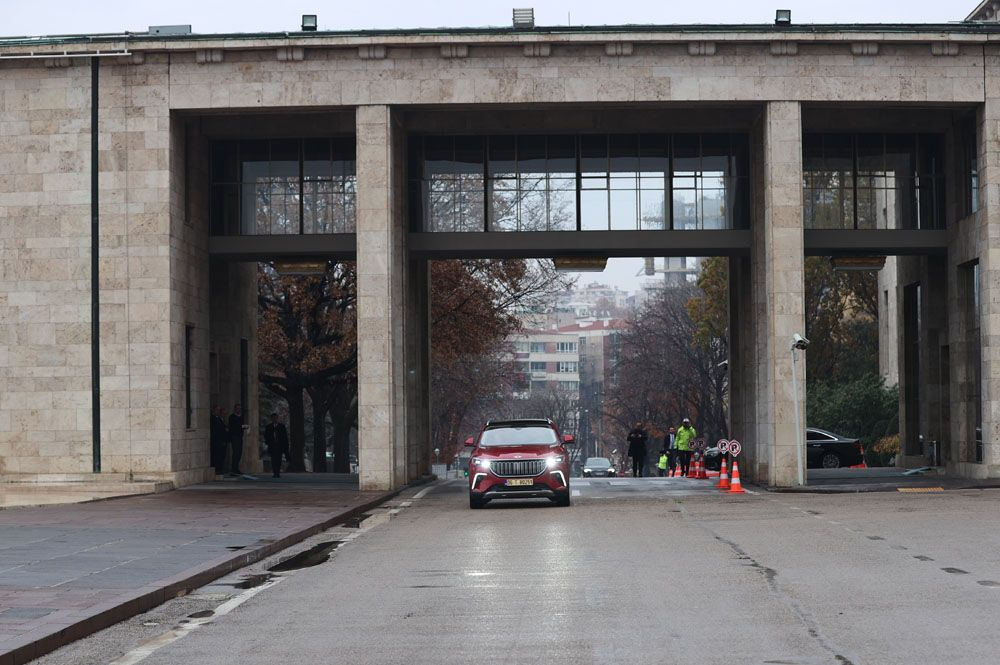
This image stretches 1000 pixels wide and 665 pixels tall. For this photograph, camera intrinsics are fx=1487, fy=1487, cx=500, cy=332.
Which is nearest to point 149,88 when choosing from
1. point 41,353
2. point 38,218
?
point 38,218

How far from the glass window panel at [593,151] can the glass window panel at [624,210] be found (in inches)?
35.5

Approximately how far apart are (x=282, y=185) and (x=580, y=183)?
23.7 ft

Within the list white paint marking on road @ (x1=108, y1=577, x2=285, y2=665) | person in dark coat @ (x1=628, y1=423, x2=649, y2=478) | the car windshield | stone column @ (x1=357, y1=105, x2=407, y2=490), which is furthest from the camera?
person in dark coat @ (x1=628, y1=423, x2=649, y2=478)

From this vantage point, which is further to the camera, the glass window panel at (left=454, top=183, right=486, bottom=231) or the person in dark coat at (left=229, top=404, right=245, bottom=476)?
the person in dark coat at (left=229, top=404, right=245, bottom=476)

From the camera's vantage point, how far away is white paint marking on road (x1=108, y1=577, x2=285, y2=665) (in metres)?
9.91

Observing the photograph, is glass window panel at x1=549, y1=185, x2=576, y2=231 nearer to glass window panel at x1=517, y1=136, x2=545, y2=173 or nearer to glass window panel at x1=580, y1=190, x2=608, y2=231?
glass window panel at x1=580, y1=190, x2=608, y2=231

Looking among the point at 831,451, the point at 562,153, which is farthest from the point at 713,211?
the point at 831,451

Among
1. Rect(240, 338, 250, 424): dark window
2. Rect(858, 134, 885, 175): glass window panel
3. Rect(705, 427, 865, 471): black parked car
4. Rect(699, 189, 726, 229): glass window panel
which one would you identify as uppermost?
Rect(858, 134, 885, 175): glass window panel

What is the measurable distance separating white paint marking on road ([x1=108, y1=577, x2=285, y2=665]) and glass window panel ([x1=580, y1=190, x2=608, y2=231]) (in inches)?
875

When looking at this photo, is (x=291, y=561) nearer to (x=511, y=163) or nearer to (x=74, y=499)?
(x=74, y=499)

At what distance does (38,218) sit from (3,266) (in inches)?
50.9

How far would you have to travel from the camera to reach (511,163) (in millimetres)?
35844

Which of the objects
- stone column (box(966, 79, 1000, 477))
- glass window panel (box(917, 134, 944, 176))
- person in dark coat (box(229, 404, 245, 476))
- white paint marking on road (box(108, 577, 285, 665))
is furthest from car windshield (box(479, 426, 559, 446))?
glass window panel (box(917, 134, 944, 176))

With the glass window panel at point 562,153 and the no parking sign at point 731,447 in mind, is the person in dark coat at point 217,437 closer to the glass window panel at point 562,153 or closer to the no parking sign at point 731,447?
the glass window panel at point 562,153
